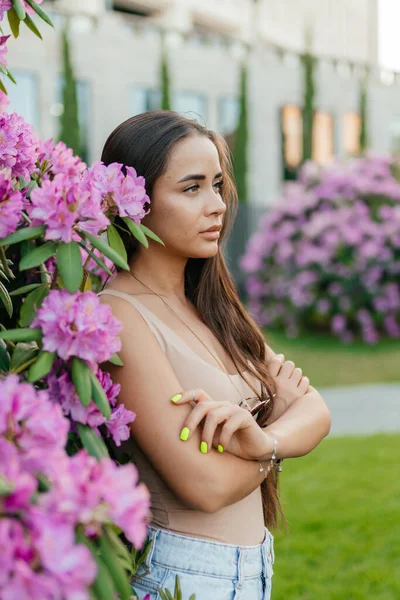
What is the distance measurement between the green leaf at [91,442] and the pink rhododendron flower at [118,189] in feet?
1.33

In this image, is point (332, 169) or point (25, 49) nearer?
point (332, 169)

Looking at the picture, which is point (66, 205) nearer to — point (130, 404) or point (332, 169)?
point (130, 404)

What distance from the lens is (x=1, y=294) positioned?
57.6 inches

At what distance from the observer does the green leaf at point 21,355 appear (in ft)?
4.23

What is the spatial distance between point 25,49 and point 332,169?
9.36 m

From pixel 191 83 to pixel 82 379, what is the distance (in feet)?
65.1

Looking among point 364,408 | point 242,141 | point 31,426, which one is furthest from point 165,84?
point 31,426

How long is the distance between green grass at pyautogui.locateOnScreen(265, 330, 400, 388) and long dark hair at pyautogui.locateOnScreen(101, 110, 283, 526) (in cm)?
608

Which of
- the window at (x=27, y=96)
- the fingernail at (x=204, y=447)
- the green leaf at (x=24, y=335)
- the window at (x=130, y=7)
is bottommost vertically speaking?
the window at (x=27, y=96)

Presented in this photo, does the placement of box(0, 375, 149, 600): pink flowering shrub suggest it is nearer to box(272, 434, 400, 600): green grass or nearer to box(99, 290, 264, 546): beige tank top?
box(99, 290, 264, 546): beige tank top

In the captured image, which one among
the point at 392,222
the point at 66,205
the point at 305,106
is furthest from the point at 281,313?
the point at 305,106

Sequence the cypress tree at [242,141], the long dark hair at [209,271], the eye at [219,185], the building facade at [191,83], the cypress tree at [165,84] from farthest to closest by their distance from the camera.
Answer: the cypress tree at [242,141], the cypress tree at [165,84], the building facade at [191,83], the eye at [219,185], the long dark hair at [209,271]

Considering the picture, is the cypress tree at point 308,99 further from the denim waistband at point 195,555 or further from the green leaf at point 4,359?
the green leaf at point 4,359

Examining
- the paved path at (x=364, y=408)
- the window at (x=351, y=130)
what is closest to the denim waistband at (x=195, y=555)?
the paved path at (x=364, y=408)
